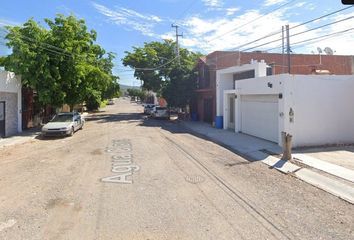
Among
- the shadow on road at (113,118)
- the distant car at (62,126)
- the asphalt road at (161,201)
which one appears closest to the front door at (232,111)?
the distant car at (62,126)

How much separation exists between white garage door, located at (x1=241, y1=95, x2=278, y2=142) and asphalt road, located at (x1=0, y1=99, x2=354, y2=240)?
16.4 feet

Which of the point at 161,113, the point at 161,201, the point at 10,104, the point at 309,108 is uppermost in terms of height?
the point at 10,104

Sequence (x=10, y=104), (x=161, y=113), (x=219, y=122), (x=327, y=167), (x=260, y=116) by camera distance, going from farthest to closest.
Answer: (x=161, y=113) < (x=219, y=122) < (x=10, y=104) < (x=260, y=116) < (x=327, y=167)

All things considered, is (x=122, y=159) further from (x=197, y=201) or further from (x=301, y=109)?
(x=301, y=109)

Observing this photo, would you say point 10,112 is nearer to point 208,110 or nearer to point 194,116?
point 208,110

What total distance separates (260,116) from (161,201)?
41.4 feet

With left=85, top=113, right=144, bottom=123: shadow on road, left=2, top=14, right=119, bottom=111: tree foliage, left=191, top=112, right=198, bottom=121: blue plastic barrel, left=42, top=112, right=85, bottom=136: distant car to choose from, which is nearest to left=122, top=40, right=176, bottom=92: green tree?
left=85, top=113, right=144, bottom=123: shadow on road

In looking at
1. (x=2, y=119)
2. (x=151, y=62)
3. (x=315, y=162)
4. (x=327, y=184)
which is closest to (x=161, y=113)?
(x=151, y=62)

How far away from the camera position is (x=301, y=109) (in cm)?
1592

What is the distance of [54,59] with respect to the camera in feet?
77.4

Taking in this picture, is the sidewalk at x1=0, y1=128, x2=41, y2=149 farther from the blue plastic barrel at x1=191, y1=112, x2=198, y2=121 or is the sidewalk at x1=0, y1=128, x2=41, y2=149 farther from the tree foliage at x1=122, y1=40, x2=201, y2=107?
the tree foliage at x1=122, y1=40, x2=201, y2=107

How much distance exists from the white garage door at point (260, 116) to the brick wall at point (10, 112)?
14883 millimetres

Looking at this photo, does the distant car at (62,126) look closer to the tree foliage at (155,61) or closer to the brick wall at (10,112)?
the brick wall at (10,112)

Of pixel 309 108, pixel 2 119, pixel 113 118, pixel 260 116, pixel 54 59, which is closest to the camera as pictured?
pixel 309 108
